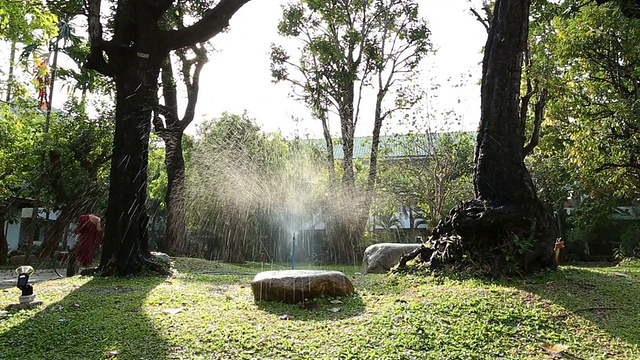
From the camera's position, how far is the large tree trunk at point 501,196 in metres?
5.70

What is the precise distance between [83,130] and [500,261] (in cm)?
1426

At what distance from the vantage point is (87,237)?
8.35m

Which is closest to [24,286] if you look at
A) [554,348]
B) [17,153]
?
[554,348]

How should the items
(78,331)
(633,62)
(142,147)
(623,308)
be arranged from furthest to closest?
(633,62), (142,147), (623,308), (78,331)

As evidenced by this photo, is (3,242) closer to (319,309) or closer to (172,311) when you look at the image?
(172,311)

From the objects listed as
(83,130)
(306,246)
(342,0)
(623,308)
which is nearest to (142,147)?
(623,308)

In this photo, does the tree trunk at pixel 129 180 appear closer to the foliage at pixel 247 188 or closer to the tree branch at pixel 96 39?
the tree branch at pixel 96 39

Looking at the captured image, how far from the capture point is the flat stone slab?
16.4ft

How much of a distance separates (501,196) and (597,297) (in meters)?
1.74

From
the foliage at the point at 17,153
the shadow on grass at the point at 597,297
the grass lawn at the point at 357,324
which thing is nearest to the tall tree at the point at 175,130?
the foliage at the point at 17,153

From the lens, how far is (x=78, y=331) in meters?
3.94

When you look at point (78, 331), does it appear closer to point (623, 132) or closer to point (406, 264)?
point (406, 264)

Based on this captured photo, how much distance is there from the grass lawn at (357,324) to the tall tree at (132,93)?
6.20 ft

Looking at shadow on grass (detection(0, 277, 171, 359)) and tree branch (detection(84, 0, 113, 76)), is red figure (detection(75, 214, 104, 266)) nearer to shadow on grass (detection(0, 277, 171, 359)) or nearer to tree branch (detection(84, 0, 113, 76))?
tree branch (detection(84, 0, 113, 76))
